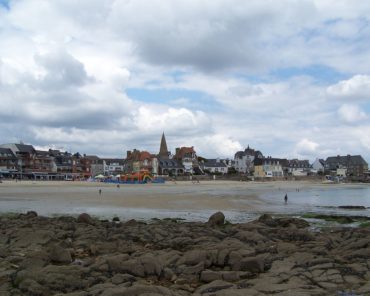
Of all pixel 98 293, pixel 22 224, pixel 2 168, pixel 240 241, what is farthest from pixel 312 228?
pixel 2 168

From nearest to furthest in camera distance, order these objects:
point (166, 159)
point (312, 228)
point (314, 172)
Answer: point (312, 228), point (166, 159), point (314, 172)

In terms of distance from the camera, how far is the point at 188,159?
136m

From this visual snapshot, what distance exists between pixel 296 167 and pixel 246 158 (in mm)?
18561

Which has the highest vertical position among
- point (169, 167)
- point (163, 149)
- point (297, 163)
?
point (163, 149)

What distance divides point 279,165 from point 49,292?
145 meters

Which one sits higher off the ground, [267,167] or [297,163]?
[297,163]

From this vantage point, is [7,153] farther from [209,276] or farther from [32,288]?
[209,276]

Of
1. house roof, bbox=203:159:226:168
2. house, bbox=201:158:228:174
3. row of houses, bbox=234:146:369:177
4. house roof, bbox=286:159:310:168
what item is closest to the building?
house, bbox=201:158:228:174

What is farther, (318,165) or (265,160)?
(318,165)

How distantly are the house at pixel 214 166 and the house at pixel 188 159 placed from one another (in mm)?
9671

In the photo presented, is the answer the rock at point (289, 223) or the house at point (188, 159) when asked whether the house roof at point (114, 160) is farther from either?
the rock at point (289, 223)

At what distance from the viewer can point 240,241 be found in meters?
12.9

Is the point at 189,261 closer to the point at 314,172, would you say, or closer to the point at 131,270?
the point at 131,270

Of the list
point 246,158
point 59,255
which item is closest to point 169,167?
point 246,158
